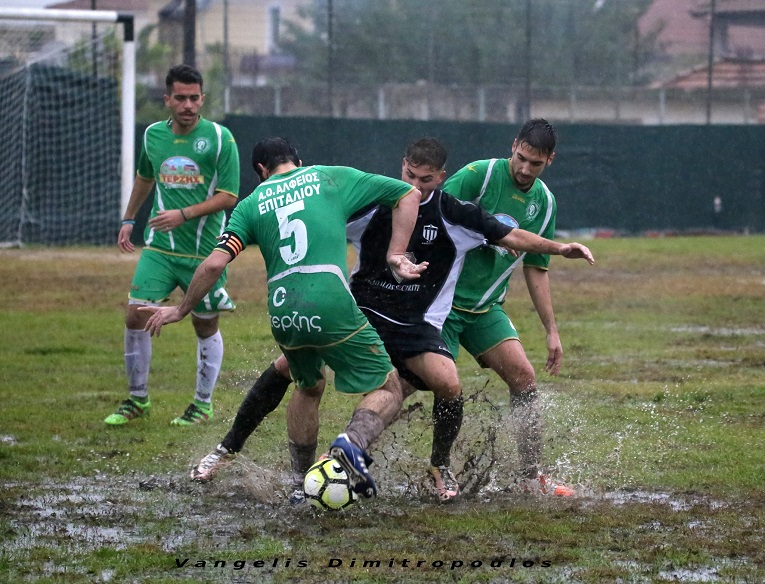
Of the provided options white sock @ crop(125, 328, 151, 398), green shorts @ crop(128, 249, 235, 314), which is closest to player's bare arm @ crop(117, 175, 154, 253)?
green shorts @ crop(128, 249, 235, 314)

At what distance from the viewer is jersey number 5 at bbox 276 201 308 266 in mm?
5379

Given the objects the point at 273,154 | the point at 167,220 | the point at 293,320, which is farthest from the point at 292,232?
the point at 167,220

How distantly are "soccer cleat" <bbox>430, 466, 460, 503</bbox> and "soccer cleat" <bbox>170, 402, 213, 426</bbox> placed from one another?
2184mm

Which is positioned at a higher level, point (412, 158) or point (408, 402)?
point (412, 158)

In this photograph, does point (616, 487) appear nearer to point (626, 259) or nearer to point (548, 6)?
point (626, 259)

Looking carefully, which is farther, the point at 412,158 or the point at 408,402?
the point at 408,402

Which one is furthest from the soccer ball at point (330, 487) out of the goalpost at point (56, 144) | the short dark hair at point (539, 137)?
the goalpost at point (56, 144)

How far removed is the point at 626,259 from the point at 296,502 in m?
14.5

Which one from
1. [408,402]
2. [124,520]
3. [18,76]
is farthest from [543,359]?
[18,76]

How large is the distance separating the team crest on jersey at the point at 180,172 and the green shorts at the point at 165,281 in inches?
18.3

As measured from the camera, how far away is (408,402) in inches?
331

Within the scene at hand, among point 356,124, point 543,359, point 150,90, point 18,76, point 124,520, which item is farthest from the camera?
point 150,90

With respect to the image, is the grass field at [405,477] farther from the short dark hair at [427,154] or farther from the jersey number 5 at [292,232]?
the short dark hair at [427,154]

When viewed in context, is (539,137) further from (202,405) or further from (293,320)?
(202,405)
